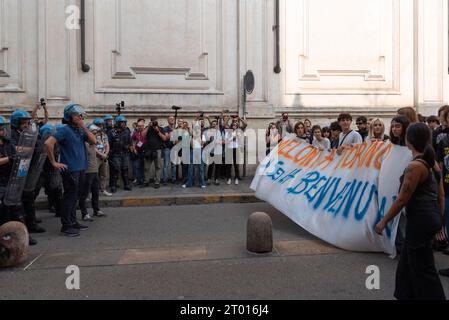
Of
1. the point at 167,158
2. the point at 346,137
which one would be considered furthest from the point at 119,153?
the point at 346,137

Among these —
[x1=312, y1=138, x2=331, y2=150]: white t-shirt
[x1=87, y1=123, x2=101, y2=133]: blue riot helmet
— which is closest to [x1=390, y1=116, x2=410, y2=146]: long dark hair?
[x1=312, y1=138, x2=331, y2=150]: white t-shirt

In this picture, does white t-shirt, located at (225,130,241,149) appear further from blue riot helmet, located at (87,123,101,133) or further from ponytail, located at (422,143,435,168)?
ponytail, located at (422,143,435,168)

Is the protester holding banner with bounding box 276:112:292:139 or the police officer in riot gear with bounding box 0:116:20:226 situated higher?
the protester holding banner with bounding box 276:112:292:139

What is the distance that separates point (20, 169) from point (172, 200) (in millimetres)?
4037

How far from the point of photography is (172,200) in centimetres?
976

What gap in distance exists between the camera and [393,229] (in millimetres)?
5512

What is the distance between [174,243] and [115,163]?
5.01 m

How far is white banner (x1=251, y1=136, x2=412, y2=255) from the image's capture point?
570 cm

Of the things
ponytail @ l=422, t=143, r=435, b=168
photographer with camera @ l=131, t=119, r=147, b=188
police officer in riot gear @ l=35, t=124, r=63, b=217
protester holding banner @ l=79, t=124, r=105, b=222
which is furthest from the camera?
photographer with camera @ l=131, t=119, r=147, b=188

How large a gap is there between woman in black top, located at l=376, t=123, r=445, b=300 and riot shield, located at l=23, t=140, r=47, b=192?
5.52 metres

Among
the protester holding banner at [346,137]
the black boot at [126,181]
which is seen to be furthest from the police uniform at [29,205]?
the protester holding banner at [346,137]

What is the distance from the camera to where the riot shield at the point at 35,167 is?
6798mm

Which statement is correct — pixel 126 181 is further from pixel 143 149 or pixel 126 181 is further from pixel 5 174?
pixel 5 174

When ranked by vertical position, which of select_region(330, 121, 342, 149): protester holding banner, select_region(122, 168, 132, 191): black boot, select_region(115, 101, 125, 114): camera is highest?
select_region(115, 101, 125, 114): camera
